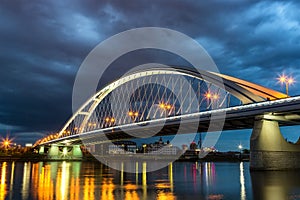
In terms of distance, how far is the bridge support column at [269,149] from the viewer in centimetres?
3659

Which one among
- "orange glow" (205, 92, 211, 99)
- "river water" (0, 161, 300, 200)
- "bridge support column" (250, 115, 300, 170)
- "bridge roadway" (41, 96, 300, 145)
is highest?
"orange glow" (205, 92, 211, 99)

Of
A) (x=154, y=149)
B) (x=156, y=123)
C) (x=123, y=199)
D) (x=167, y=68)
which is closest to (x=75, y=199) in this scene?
(x=123, y=199)

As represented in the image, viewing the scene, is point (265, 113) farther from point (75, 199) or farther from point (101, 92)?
point (101, 92)

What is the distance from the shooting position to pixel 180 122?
46125mm

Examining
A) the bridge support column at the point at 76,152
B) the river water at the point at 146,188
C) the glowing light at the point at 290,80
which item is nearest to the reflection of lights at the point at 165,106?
the glowing light at the point at 290,80

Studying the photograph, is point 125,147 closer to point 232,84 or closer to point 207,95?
point 207,95

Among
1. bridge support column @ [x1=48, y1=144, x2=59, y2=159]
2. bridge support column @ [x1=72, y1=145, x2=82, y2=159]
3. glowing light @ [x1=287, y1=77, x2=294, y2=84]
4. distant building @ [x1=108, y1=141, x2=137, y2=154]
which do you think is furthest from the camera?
distant building @ [x1=108, y1=141, x2=137, y2=154]

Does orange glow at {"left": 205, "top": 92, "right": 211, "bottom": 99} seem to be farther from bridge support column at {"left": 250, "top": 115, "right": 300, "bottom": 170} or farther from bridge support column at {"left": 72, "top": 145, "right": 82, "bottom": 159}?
bridge support column at {"left": 72, "top": 145, "right": 82, "bottom": 159}

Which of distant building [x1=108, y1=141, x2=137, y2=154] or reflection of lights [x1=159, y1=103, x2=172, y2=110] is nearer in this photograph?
reflection of lights [x1=159, y1=103, x2=172, y2=110]

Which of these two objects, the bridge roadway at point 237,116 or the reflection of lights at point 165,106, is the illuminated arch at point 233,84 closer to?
the bridge roadway at point 237,116

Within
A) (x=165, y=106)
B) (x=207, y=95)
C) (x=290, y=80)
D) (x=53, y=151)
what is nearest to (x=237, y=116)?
(x=290, y=80)

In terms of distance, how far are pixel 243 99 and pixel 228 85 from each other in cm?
332

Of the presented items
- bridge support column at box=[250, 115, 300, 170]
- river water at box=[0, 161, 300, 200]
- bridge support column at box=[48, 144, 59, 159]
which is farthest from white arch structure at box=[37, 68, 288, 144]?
bridge support column at box=[48, 144, 59, 159]

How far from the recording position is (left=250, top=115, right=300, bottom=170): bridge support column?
1441 inches
